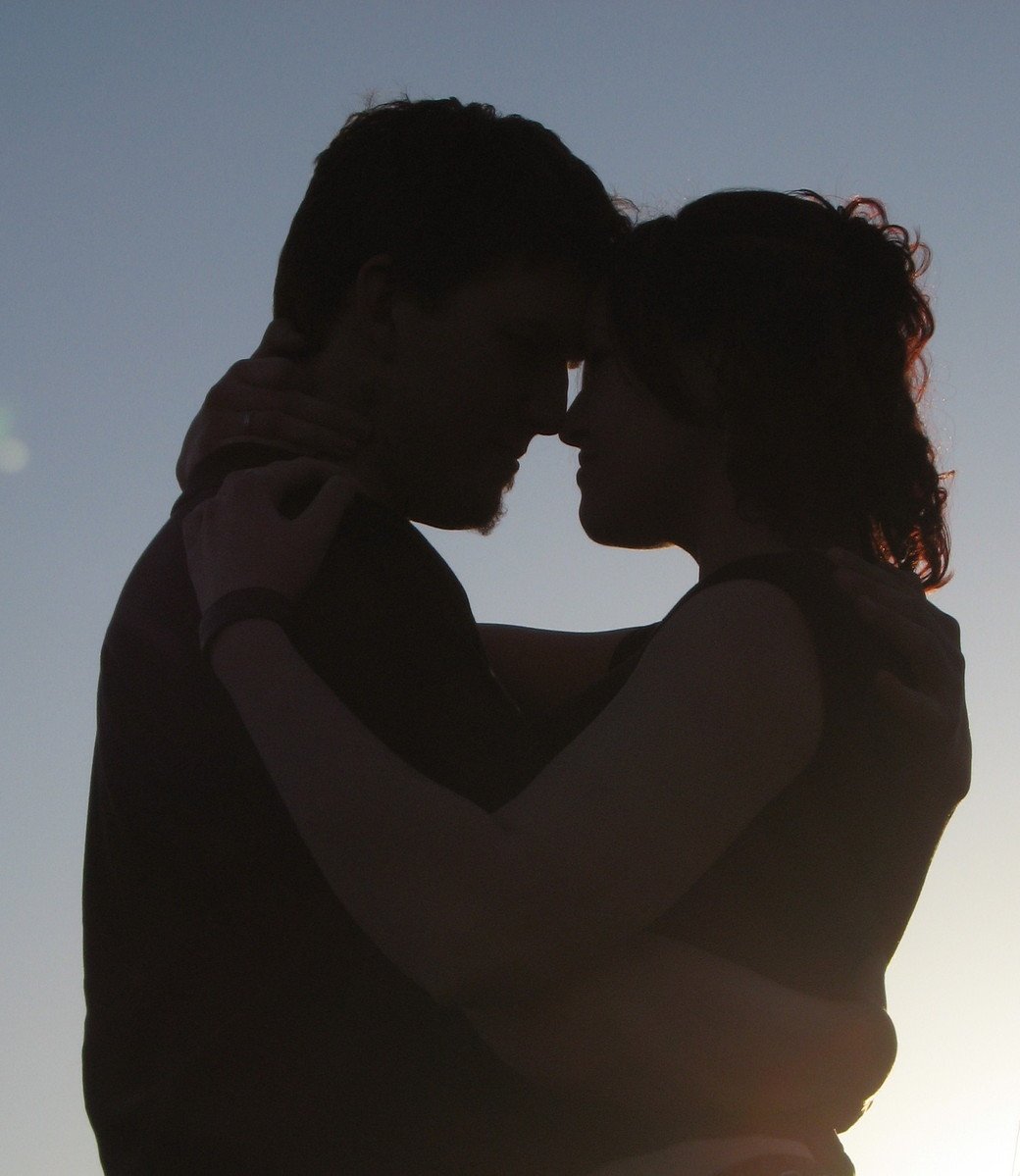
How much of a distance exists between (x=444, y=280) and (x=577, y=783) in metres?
1.47

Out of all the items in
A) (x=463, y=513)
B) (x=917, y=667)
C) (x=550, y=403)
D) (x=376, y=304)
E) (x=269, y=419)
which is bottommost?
(x=917, y=667)

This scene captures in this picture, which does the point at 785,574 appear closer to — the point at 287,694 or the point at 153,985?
the point at 287,694

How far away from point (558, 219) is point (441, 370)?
0.40 metres

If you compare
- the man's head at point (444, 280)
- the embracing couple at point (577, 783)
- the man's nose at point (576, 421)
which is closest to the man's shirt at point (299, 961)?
the embracing couple at point (577, 783)

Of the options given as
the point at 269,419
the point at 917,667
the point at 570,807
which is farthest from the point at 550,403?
the point at 570,807

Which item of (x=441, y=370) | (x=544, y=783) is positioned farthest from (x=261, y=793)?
(x=441, y=370)

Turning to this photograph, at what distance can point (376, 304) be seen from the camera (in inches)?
115

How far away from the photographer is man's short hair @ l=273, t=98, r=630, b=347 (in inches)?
114

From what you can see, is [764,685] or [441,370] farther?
[441,370]

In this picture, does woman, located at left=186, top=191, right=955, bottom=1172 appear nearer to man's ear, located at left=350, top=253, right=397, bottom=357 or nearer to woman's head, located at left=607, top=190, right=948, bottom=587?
woman's head, located at left=607, top=190, right=948, bottom=587

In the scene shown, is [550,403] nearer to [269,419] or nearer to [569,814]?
[269,419]

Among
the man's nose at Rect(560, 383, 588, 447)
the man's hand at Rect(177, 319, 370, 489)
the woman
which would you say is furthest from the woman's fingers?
the man's nose at Rect(560, 383, 588, 447)

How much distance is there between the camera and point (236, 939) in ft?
6.84

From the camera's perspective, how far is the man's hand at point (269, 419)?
2605 mm
